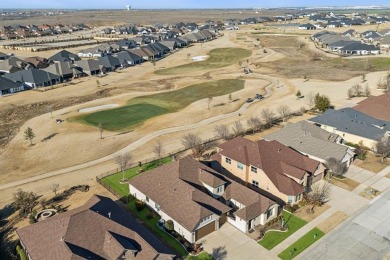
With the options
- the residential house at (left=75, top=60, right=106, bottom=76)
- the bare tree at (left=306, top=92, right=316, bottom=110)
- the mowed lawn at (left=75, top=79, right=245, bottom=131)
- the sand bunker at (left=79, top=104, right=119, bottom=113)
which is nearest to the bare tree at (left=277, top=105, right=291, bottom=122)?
the bare tree at (left=306, top=92, right=316, bottom=110)

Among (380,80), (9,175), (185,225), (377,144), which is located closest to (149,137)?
(9,175)

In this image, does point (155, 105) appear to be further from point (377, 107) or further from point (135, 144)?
point (377, 107)

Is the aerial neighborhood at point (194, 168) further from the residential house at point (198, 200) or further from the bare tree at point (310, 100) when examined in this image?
the bare tree at point (310, 100)

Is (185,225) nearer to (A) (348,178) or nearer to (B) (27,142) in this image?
(A) (348,178)

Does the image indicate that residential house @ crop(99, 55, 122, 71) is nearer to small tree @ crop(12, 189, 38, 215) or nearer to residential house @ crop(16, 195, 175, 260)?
small tree @ crop(12, 189, 38, 215)

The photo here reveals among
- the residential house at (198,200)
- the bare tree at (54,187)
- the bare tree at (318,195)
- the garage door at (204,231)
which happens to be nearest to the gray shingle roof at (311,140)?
the bare tree at (318,195)

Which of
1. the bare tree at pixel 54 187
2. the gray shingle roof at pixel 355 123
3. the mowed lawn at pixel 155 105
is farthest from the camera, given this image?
the mowed lawn at pixel 155 105
